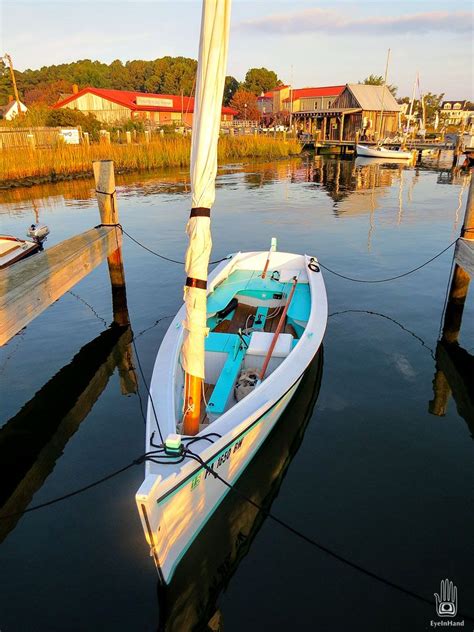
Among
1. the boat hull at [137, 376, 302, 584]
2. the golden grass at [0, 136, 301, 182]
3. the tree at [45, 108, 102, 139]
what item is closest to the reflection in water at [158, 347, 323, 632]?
the boat hull at [137, 376, 302, 584]

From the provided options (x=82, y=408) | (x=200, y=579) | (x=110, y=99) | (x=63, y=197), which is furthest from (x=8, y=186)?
(x=110, y=99)

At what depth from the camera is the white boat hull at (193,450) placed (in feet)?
13.0

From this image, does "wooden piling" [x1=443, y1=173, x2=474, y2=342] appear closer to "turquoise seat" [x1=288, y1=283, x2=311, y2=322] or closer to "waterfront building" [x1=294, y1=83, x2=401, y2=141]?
"turquoise seat" [x1=288, y1=283, x2=311, y2=322]

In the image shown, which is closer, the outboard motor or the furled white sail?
the furled white sail

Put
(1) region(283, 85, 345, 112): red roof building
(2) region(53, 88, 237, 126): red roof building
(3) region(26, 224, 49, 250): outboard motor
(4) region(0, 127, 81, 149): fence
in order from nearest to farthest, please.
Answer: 1. (3) region(26, 224, 49, 250): outboard motor
2. (4) region(0, 127, 81, 149): fence
3. (2) region(53, 88, 237, 126): red roof building
4. (1) region(283, 85, 345, 112): red roof building

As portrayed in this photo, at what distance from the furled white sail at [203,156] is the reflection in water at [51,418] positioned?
3187 millimetres

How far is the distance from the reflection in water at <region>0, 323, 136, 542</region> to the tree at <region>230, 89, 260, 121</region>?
291 feet

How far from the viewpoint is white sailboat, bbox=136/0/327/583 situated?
4.08 m

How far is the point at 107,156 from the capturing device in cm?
3466

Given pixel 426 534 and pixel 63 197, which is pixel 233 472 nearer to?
pixel 426 534

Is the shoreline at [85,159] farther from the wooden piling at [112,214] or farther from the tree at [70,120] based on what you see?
the wooden piling at [112,214]

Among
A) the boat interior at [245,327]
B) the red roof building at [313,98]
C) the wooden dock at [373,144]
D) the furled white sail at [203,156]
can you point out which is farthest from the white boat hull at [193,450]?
the red roof building at [313,98]

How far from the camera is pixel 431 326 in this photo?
35.1 ft

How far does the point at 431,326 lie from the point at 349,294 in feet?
8.91
